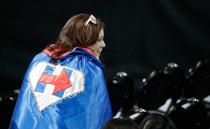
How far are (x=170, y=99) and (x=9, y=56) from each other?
5.38 ft

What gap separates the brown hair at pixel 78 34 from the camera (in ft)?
9.21

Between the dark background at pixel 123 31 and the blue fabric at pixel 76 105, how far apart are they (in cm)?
206

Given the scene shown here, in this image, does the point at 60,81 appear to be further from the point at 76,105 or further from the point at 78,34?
the point at 78,34

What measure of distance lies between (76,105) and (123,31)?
2.52 metres

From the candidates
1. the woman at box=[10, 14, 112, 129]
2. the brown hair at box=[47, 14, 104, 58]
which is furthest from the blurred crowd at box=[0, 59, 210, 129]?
the brown hair at box=[47, 14, 104, 58]

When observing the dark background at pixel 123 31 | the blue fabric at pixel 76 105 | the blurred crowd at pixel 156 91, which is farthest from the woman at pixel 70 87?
the dark background at pixel 123 31

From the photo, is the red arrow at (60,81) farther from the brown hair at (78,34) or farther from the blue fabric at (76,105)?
the brown hair at (78,34)

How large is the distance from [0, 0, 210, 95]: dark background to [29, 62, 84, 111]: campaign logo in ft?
6.73

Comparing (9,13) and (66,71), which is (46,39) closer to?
(9,13)

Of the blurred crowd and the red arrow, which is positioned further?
the blurred crowd

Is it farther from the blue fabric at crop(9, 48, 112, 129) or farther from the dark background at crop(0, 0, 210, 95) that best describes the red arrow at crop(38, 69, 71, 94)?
the dark background at crop(0, 0, 210, 95)

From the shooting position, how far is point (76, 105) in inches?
108

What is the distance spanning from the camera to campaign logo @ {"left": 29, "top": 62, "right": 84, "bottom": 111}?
2.75 m

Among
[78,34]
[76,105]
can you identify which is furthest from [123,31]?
[76,105]
